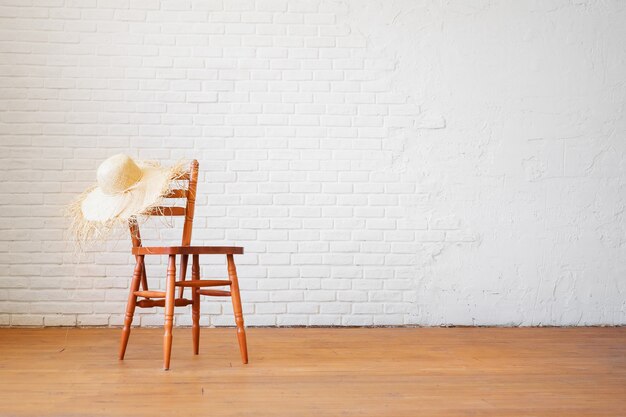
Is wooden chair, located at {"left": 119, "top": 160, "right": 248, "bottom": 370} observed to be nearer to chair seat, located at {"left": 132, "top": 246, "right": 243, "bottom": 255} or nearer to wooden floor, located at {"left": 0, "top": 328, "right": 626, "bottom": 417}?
chair seat, located at {"left": 132, "top": 246, "right": 243, "bottom": 255}

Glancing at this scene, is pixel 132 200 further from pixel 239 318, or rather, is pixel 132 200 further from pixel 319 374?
pixel 319 374

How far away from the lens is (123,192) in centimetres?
297

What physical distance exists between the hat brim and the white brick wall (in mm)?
1049

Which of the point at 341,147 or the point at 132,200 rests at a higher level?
the point at 341,147

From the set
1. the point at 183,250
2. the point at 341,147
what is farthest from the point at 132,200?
the point at 341,147

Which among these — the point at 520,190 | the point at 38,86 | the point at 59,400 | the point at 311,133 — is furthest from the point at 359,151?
the point at 59,400

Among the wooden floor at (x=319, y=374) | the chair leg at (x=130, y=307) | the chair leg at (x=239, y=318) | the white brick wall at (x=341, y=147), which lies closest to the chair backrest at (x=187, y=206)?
the chair leg at (x=130, y=307)

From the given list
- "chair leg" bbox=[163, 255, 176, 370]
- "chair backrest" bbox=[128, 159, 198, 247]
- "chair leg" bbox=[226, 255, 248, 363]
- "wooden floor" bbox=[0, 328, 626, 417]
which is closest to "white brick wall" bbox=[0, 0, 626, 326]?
"wooden floor" bbox=[0, 328, 626, 417]

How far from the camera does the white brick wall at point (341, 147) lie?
157 inches

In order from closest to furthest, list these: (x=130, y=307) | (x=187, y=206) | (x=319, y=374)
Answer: (x=319, y=374) → (x=130, y=307) → (x=187, y=206)

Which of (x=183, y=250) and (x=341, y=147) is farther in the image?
(x=341, y=147)

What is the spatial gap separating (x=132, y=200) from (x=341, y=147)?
1.58 m

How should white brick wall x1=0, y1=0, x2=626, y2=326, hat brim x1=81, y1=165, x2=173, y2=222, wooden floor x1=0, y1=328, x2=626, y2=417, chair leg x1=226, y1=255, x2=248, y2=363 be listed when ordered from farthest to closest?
white brick wall x1=0, y1=0, x2=626, y2=326 → hat brim x1=81, y1=165, x2=173, y2=222 → chair leg x1=226, y1=255, x2=248, y2=363 → wooden floor x1=0, y1=328, x2=626, y2=417

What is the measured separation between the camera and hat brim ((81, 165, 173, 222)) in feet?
9.56
